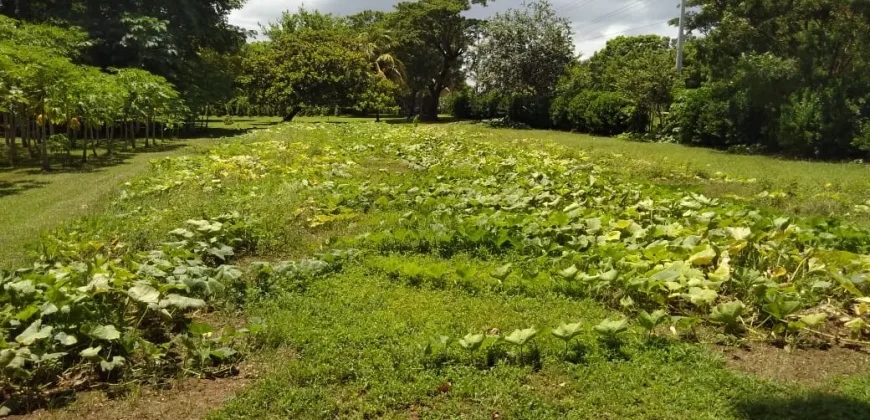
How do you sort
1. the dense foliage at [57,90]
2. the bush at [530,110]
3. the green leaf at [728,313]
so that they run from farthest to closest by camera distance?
the bush at [530,110] < the dense foliage at [57,90] < the green leaf at [728,313]

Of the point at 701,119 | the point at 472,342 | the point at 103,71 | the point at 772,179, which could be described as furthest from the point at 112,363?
the point at 103,71

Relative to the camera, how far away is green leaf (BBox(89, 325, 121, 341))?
2.91 meters

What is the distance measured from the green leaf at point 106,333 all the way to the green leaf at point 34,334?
0.63ft

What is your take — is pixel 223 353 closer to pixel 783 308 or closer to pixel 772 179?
pixel 783 308

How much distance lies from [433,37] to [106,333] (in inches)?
1456

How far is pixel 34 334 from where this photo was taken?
9.19 feet

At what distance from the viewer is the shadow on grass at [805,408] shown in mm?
2602

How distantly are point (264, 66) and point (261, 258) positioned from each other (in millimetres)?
26507

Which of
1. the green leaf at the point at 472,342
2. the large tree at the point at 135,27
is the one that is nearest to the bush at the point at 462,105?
the large tree at the point at 135,27

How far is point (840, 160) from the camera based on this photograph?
13.2 m

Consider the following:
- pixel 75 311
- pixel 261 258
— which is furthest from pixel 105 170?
pixel 75 311

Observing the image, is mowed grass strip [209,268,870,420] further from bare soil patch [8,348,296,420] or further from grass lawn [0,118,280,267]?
grass lawn [0,118,280,267]

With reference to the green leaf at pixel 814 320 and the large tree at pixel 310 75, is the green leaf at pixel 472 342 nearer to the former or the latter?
the green leaf at pixel 814 320

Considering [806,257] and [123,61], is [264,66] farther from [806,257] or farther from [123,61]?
[806,257]
